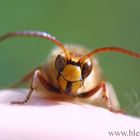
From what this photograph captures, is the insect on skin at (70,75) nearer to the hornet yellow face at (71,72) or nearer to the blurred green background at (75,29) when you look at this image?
the hornet yellow face at (71,72)

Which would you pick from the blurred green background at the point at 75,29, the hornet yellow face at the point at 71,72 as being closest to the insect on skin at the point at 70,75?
the hornet yellow face at the point at 71,72

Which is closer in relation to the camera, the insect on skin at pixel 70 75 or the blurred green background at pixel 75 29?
the insect on skin at pixel 70 75

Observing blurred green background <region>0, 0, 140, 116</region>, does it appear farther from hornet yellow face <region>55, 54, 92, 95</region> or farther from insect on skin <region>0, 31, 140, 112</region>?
hornet yellow face <region>55, 54, 92, 95</region>

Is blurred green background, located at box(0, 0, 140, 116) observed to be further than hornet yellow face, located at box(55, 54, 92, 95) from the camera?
Yes

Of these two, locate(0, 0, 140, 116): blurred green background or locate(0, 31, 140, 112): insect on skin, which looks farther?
locate(0, 0, 140, 116): blurred green background

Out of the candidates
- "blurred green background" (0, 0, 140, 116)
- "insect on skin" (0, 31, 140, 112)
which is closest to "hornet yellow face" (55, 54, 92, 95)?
"insect on skin" (0, 31, 140, 112)

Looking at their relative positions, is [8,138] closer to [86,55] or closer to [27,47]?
[86,55]
